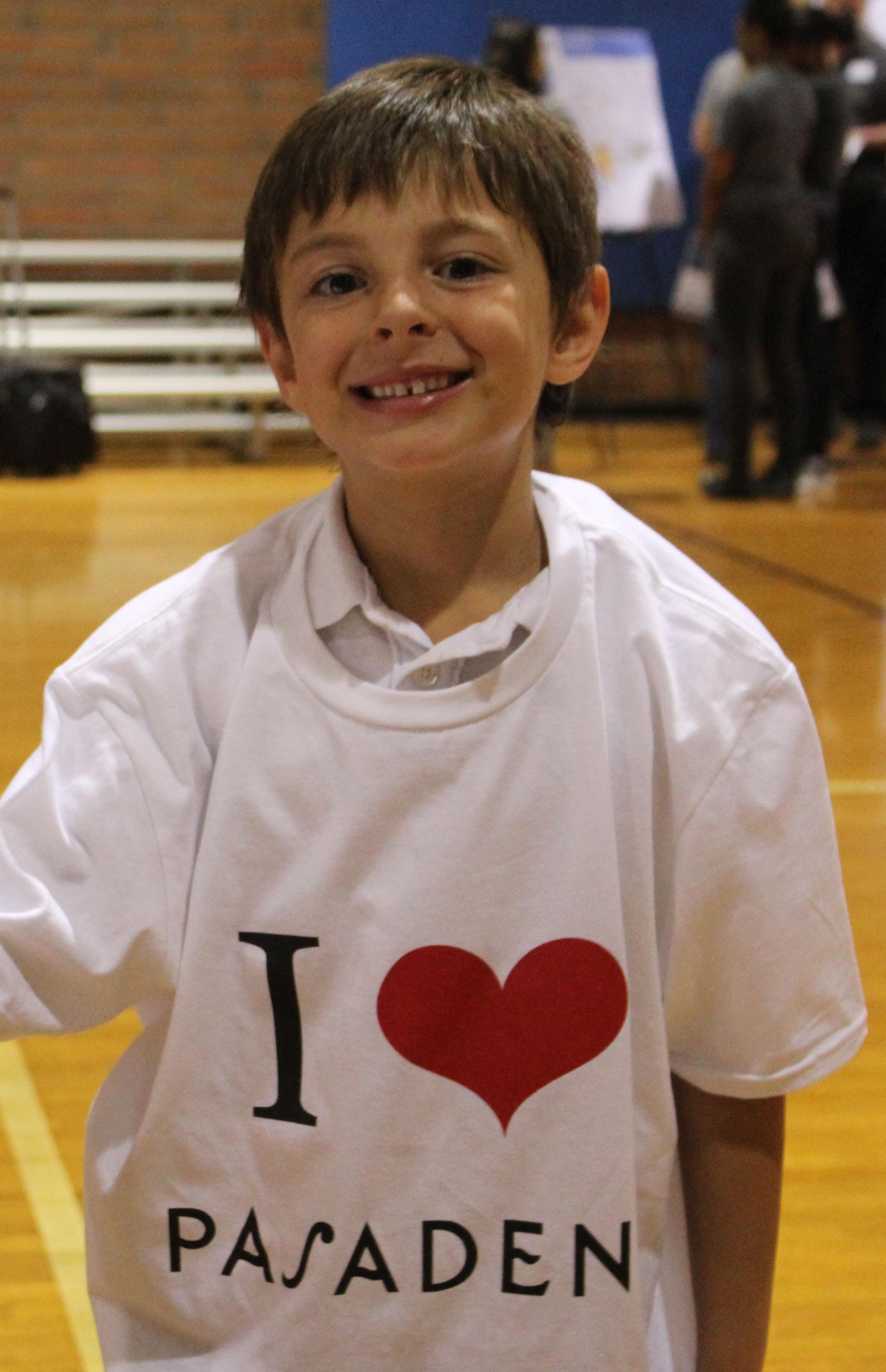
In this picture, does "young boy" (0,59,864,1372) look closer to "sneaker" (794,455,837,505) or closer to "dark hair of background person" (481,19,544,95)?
"dark hair of background person" (481,19,544,95)

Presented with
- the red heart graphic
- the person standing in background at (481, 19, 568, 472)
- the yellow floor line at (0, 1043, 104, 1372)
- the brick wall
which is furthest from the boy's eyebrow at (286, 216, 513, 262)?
the brick wall

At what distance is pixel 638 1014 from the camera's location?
89 centimetres

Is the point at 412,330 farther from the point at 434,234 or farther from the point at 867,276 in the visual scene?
the point at 867,276

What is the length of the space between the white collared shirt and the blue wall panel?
254 inches

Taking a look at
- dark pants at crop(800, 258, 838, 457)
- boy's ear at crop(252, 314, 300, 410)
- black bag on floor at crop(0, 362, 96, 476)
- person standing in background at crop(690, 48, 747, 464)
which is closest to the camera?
boy's ear at crop(252, 314, 300, 410)

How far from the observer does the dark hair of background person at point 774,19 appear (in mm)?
4977

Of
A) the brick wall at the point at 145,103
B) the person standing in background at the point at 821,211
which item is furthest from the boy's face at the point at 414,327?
the brick wall at the point at 145,103

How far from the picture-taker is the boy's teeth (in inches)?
34.7

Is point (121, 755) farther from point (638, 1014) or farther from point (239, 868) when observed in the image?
point (638, 1014)

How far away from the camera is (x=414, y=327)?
863 millimetres

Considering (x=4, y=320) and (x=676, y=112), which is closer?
(x=4, y=320)

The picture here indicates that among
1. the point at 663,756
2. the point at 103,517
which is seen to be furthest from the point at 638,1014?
the point at 103,517

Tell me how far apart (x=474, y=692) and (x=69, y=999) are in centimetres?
26

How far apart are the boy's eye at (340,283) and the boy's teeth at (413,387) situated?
0.05 metres
